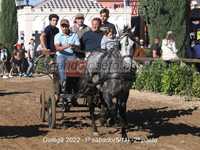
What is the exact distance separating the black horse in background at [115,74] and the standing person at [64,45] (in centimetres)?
105

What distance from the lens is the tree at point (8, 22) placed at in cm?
3409

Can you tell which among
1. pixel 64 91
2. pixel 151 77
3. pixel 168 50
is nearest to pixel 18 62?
Answer: pixel 168 50

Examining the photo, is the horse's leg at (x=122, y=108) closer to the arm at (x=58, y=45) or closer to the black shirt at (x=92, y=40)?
the black shirt at (x=92, y=40)

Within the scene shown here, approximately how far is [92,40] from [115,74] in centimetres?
174

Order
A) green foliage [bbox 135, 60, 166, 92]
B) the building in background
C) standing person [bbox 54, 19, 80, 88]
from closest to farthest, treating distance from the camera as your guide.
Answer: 1. standing person [bbox 54, 19, 80, 88]
2. green foliage [bbox 135, 60, 166, 92]
3. the building in background

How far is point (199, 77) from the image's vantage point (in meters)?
16.3

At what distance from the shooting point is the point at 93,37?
11312 mm

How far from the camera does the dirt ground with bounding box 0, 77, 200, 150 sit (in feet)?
31.8

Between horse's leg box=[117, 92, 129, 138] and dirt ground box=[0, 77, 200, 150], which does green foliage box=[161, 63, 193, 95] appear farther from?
horse's leg box=[117, 92, 129, 138]

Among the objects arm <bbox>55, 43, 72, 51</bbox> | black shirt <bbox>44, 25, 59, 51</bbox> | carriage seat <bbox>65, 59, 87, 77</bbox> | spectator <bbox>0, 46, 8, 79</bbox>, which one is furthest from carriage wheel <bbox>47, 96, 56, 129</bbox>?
spectator <bbox>0, 46, 8, 79</bbox>

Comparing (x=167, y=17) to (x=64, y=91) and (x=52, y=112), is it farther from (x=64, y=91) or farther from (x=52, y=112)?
(x=52, y=112)

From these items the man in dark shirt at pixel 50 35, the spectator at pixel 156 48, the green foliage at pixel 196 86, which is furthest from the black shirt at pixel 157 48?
the man in dark shirt at pixel 50 35

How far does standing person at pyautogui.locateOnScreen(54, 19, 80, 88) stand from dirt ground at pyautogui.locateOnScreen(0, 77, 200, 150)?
42.2 inches

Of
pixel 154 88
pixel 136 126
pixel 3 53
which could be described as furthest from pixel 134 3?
pixel 136 126
